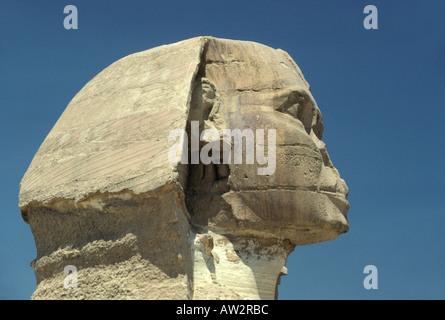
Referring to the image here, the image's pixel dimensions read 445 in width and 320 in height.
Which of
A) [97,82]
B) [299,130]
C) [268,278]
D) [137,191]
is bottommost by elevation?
[268,278]

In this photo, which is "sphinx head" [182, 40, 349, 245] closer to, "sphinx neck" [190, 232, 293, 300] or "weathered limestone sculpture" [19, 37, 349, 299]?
A: "weathered limestone sculpture" [19, 37, 349, 299]

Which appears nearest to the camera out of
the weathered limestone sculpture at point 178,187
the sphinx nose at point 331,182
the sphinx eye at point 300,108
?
the weathered limestone sculpture at point 178,187

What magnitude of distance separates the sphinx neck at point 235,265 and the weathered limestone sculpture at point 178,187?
0.04 ft

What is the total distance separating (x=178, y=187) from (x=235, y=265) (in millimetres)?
1209

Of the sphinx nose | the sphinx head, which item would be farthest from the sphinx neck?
the sphinx nose

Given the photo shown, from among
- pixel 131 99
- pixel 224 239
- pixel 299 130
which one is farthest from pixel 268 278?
pixel 131 99

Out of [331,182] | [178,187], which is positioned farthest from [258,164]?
[178,187]

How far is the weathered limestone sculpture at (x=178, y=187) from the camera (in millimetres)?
8391

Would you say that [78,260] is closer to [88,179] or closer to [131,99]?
[88,179]

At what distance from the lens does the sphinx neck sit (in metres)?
8.66

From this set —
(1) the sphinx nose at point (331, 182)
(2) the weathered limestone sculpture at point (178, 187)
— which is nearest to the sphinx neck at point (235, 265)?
(2) the weathered limestone sculpture at point (178, 187)

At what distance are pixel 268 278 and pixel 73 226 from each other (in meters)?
1.96

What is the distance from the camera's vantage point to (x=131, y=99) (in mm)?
9289

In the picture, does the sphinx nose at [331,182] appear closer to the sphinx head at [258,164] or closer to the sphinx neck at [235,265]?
the sphinx head at [258,164]
